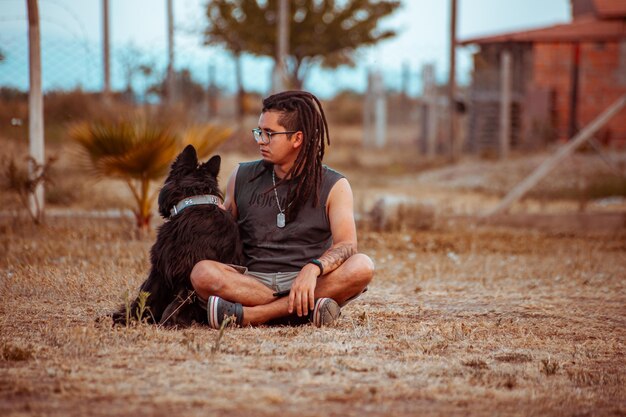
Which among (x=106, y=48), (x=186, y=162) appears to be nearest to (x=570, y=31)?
(x=106, y=48)

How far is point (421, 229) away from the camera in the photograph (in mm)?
9602

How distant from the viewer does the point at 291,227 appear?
4.73m

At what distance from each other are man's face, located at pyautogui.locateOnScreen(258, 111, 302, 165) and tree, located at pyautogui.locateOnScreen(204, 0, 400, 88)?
79.3ft

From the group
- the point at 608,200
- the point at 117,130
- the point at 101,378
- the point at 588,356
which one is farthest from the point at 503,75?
the point at 101,378

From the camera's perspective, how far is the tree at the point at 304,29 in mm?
29688

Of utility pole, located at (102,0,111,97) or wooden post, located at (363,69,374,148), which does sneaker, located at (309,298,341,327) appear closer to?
utility pole, located at (102,0,111,97)

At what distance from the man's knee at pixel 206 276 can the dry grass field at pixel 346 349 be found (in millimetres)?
254

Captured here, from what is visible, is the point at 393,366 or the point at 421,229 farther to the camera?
the point at 421,229

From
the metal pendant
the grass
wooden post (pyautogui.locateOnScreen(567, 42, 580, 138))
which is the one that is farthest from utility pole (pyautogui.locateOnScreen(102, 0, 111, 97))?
the metal pendant

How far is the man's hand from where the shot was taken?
4.38 metres

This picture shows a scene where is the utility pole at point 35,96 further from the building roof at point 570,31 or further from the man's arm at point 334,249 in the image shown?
the building roof at point 570,31

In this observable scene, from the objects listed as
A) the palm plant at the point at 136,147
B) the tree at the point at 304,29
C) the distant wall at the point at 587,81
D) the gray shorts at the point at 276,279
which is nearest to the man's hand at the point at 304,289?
the gray shorts at the point at 276,279

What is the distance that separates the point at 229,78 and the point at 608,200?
1166cm

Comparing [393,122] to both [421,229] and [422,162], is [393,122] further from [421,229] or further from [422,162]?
[421,229]
